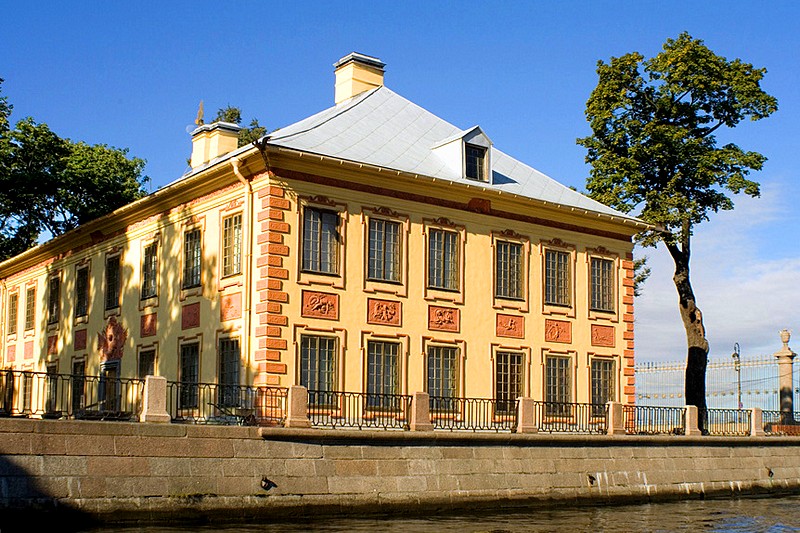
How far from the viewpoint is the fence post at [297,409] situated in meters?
21.1

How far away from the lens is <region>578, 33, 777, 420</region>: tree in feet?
117

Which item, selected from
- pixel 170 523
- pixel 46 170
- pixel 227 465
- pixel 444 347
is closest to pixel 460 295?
pixel 444 347

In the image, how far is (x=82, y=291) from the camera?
32.4 metres

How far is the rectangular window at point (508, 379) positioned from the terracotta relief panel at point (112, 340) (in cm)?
1006

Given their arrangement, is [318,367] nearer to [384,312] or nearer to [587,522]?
[384,312]

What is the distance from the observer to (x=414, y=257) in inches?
1038

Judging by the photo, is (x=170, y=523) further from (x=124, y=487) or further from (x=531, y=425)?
(x=531, y=425)

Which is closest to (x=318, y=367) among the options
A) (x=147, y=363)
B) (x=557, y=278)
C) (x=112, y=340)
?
(x=147, y=363)

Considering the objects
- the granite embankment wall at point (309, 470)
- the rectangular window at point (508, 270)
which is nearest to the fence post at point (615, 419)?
the granite embankment wall at point (309, 470)

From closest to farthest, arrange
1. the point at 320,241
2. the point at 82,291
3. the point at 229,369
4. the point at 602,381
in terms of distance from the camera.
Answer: the point at 229,369 → the point at 320,241 → the point at 602,381 → the point at 82,291

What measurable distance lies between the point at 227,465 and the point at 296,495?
61.5 inches

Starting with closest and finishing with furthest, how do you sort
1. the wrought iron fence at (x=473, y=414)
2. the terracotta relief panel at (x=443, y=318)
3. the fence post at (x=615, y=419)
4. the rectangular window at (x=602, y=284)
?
the wrought iron fence at (x=473, y=414) < the terracotta relief panel at (x=443, y=318) < the fence post at (x=615, y=419) < the rectangular window at (x=602, y=284)

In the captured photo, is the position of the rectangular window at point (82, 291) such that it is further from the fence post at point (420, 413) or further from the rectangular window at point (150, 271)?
the fence post at point (420, 413)

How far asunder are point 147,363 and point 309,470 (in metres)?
8.86
